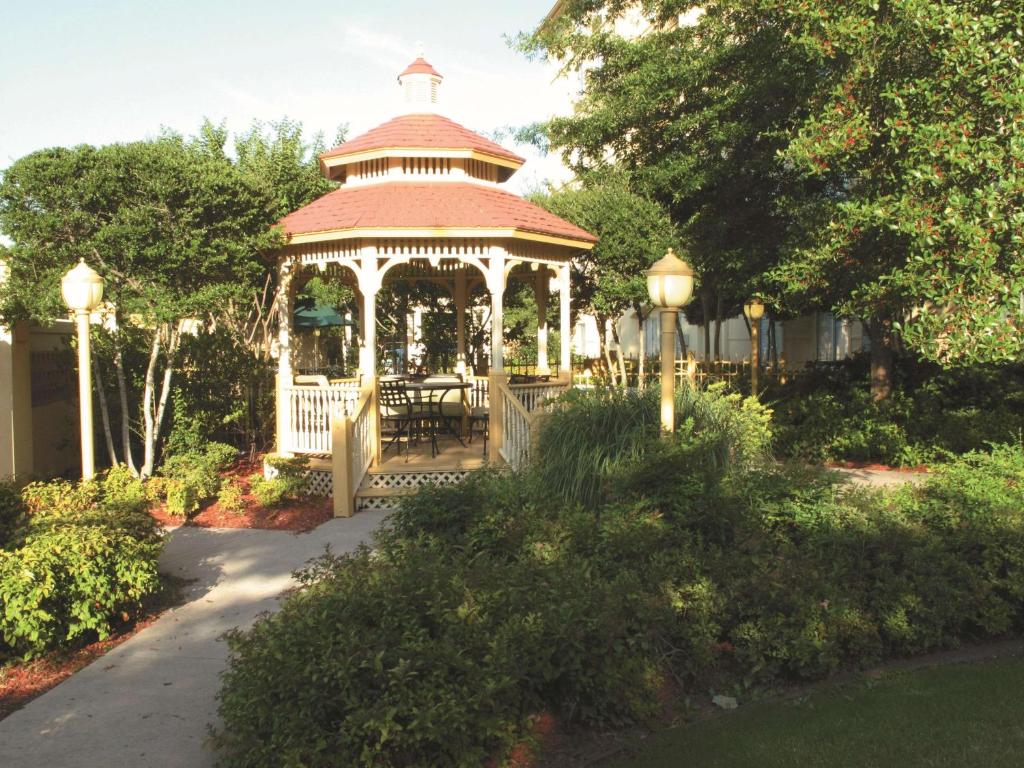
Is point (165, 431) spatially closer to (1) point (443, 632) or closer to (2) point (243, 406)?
(2) point (243, 406)

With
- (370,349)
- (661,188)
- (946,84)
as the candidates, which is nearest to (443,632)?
(946,84)

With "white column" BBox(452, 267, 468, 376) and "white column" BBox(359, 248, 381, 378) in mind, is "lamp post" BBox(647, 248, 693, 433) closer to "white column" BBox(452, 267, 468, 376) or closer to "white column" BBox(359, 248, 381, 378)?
"white column" BBox(359, 248, 381, 378)

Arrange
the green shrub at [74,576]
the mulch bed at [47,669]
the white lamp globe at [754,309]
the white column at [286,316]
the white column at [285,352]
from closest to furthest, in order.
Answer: the mulch bed at [47,669], the green shrub at [74,576], the white column at [285,352], the white column at [286,316], the white lamp globe at [754,309]

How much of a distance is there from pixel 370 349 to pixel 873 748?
843cm

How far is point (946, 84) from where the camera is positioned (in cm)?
717

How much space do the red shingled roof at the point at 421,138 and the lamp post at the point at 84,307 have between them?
5135mm

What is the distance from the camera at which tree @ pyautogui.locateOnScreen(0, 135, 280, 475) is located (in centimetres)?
952

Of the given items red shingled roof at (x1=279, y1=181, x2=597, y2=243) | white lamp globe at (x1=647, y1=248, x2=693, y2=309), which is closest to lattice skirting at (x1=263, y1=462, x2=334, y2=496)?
red shingled roof at (x1=279, y1=181, x2=597, y2=243)

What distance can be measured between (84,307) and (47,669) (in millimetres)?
4107

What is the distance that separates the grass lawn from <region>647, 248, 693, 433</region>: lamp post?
2773 mm

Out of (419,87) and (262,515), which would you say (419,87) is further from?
(262,515)

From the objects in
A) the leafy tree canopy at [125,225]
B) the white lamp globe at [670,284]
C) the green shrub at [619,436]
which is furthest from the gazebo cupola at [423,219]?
the white lamp globe at [670,284]

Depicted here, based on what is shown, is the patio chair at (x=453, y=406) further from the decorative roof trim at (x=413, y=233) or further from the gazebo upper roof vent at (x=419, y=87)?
the gazebo upper roof vent at (x=419, y=87)

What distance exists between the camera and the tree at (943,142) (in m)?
6.80
